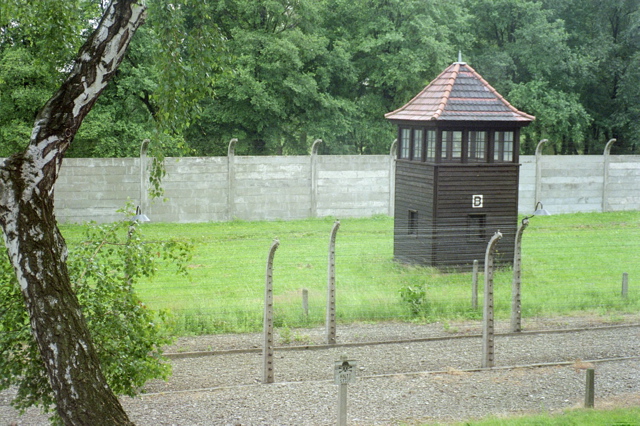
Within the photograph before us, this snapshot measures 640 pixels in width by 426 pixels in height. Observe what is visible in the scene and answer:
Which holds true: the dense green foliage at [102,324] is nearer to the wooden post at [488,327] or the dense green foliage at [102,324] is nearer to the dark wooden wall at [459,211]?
the wooden post at [488,327]

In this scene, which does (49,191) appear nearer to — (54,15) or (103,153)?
(54,15)

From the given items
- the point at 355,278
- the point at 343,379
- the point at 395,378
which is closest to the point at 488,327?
the point at 395,378

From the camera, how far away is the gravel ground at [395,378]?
823 centimetres

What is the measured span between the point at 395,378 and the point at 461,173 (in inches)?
335

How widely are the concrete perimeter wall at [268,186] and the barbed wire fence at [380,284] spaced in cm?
220

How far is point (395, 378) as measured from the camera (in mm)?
9477

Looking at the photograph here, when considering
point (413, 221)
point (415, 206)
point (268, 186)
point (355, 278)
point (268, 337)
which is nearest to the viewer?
point (268, 337)

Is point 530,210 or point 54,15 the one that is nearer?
point 54,15

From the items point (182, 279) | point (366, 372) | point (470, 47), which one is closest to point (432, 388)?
point (366, 372)

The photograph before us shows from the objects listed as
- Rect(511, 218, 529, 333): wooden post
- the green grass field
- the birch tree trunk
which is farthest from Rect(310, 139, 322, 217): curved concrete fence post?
the birch tree trunk

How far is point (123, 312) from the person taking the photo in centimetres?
727

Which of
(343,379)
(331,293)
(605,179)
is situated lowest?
(343,379)

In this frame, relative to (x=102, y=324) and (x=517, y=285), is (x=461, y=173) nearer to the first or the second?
(x=517, y=285)

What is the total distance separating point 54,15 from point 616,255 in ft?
49.0
